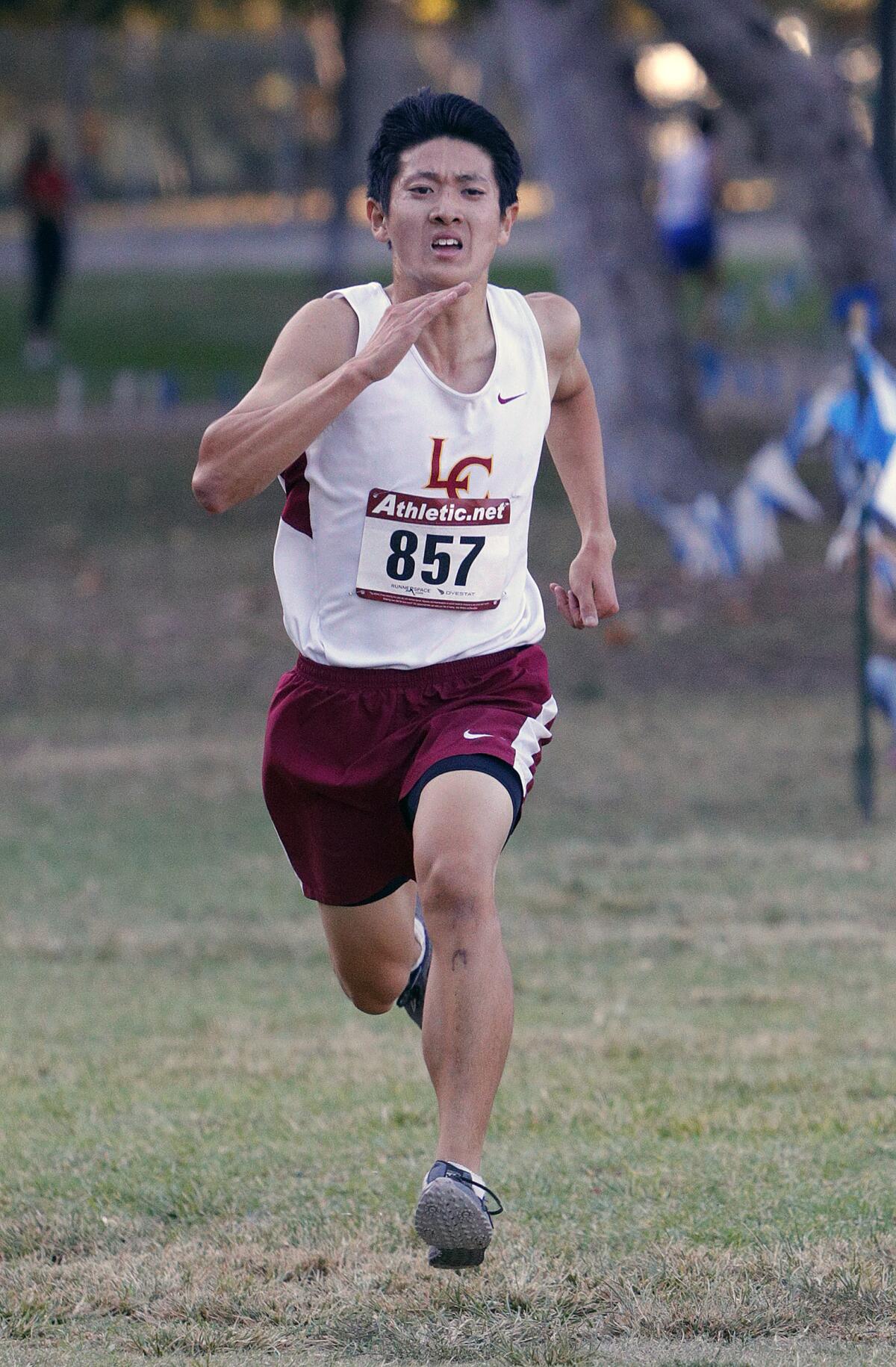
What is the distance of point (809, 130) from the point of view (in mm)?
14461

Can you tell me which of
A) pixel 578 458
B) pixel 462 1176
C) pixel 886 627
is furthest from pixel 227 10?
pixel 462 1176

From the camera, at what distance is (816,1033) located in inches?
247

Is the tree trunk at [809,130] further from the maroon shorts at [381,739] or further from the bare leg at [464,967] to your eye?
the bare leg at [464,967]

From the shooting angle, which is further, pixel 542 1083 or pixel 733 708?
pixel 733 708

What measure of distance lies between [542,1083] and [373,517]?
78.9 inches

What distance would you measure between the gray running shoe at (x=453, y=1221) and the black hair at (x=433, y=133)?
1.93 meters

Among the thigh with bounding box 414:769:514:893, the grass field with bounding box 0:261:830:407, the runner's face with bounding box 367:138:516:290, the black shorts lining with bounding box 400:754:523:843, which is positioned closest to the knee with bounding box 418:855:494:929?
the thigh with bounding box 414:769:514:893

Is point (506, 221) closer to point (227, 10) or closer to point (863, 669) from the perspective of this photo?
point (863, 669)

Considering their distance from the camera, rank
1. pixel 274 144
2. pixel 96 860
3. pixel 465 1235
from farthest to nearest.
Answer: pixel 274 144
pixel 96 860
pixel 465 1235

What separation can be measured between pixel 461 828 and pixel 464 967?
257 mm

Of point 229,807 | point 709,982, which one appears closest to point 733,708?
point 229,807

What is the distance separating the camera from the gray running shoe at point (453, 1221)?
3.84 m

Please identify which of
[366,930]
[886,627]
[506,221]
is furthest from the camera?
[886,627]

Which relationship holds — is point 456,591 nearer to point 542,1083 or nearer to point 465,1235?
point 465,1235
